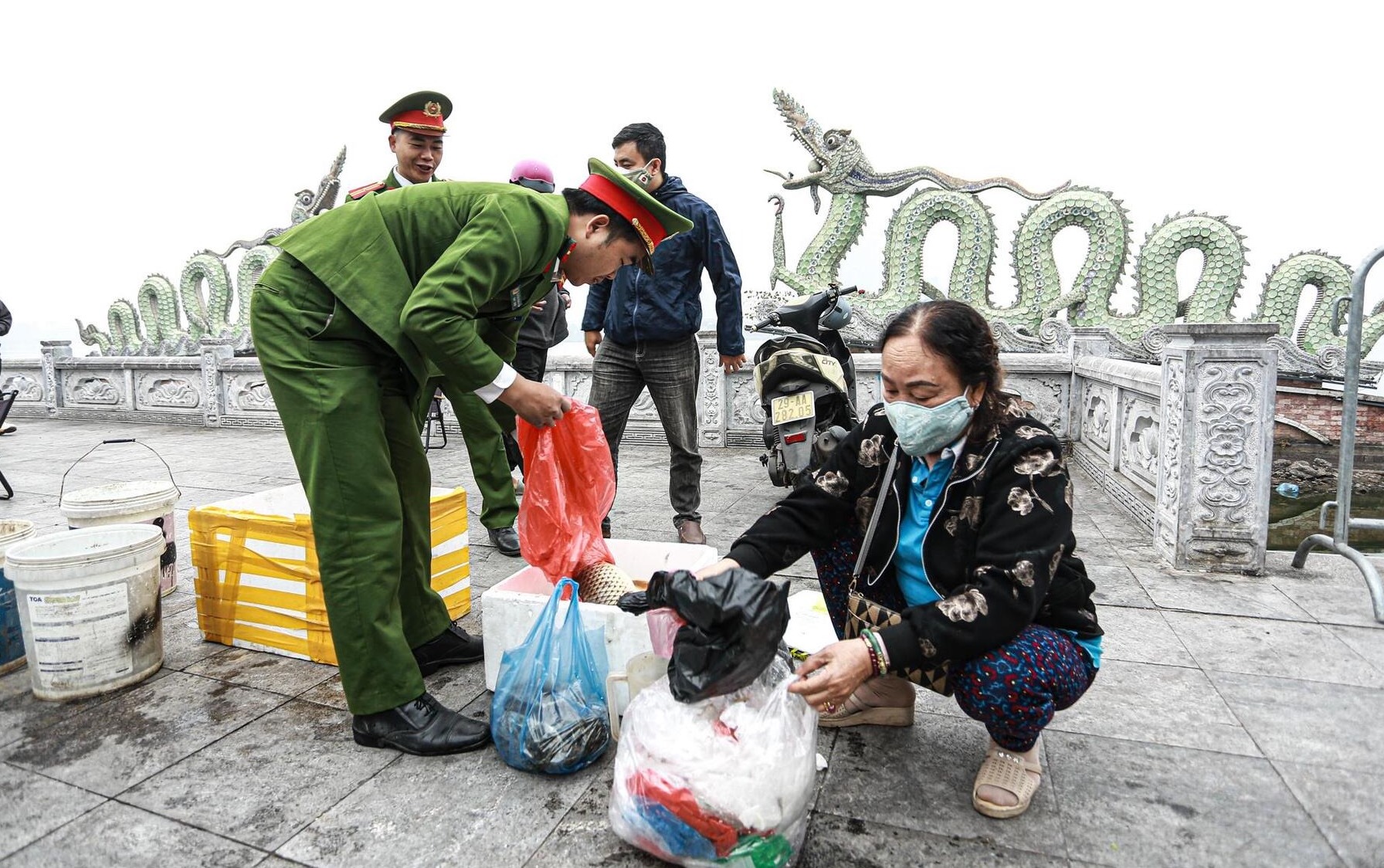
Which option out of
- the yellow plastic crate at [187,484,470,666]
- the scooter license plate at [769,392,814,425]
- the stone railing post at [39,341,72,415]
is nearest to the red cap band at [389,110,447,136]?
the yellow plastic crate at [187,484,470,666]

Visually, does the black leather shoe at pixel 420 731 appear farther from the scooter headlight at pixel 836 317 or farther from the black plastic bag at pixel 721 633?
the scooter headlight at pixel 836 317

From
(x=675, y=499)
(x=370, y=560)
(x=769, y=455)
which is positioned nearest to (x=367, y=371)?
(x=370, y=560)

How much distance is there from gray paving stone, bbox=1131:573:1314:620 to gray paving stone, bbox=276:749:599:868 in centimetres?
255

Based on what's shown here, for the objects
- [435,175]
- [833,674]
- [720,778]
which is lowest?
[720,778]

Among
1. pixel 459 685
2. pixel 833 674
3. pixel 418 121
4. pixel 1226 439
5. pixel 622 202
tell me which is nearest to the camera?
pixel 833 674

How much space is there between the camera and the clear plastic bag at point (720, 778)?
1.46 m

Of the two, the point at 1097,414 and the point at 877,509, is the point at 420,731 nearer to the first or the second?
the point at 877,509

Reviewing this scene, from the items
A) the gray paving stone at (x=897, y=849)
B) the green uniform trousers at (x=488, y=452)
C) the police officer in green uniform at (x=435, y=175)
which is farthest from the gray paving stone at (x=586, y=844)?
the police officer in green uniform at (x=435, y=175)

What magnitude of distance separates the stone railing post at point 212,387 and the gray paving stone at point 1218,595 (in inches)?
426

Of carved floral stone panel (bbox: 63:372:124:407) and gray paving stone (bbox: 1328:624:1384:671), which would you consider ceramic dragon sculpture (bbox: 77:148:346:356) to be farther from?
gray paving stone (bbox: 1328:624:1384:671)

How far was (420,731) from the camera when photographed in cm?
205

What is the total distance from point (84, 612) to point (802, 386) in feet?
10.6

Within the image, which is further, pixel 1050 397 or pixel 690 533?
pixel 1050 397

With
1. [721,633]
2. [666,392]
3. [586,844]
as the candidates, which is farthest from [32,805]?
[666,392]
